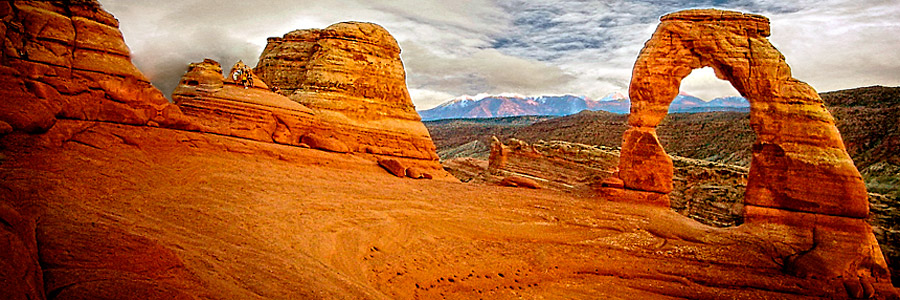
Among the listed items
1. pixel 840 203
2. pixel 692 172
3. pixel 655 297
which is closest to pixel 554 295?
pixel 655 297

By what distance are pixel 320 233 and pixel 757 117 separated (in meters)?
12.0

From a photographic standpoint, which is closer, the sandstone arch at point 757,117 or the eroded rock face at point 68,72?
the eroded rock face at point 68,72

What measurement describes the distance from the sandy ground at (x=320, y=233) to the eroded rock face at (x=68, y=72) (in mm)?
376

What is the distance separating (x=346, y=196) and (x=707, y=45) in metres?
11.0

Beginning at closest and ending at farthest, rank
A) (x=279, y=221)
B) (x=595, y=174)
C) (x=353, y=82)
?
(x=279, y=221), (x=353, y=82), (x=595, y=174)

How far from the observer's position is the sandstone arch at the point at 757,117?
12094mm

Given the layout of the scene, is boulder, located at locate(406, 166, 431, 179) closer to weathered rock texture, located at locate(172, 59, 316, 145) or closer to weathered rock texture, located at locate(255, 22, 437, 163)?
weathered rock texture, located at locate(255, 22, 437, 163)

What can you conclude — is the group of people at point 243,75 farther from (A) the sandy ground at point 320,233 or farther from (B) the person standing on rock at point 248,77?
(A) the sandy ground at point 320,233

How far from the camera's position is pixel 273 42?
21234mm

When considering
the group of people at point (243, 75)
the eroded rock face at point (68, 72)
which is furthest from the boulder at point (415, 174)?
the eroded rock face at point (68, 72)

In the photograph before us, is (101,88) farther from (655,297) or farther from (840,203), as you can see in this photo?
(840,203)

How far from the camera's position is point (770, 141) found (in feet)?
42.6

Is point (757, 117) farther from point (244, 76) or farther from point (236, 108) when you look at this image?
point (244, 76)

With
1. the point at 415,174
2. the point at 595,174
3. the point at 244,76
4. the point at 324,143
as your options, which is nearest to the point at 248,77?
the point at 244,76
